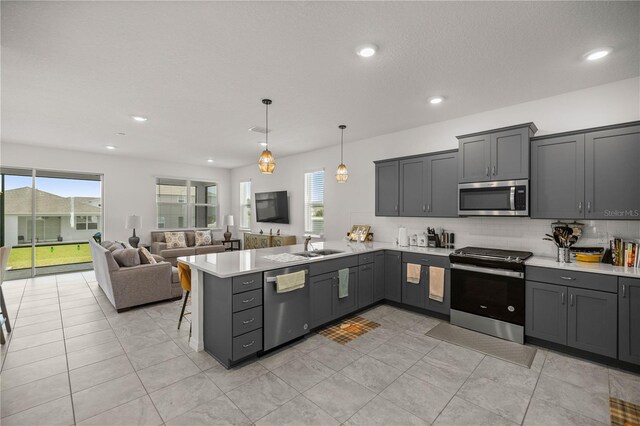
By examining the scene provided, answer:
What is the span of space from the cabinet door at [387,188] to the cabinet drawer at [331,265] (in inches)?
47.6

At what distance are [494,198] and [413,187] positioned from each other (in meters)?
1.15

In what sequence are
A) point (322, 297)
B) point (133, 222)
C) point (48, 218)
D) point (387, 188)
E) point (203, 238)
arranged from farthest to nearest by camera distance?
point (203, 238) < point (133, 222) < point (48, 218) < point (387, 188) < point (322, 297)

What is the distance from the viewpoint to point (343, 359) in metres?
2.87

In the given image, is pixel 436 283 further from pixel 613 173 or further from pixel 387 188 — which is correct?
pixel 613 173

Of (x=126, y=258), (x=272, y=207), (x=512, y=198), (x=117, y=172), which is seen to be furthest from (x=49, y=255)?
(x=512, y=198)

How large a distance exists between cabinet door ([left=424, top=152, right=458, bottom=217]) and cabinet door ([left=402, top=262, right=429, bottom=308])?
2.86 feet

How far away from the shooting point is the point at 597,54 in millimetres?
2523

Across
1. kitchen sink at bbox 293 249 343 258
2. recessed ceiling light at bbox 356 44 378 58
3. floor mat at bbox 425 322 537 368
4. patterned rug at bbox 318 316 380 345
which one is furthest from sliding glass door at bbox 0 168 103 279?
floor mat at bbox 425 322 537 368

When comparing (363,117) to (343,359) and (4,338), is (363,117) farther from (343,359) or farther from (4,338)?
(4,338)

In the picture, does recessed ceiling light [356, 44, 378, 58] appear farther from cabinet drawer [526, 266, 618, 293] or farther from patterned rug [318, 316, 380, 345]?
patterned rug [318, 316, 380, 345]

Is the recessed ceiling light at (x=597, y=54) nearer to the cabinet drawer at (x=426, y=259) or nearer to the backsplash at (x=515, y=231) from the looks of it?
the backsplash at (x=515, y=231)

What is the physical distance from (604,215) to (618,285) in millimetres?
728

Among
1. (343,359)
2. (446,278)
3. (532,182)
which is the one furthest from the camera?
(446,278)

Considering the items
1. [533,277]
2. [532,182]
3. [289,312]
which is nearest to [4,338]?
[289,312]
